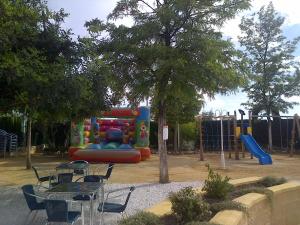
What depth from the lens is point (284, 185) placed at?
31.7 feet

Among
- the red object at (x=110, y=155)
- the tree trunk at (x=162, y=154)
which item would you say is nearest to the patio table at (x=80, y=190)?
the tree trunk at (x=162, y=154)

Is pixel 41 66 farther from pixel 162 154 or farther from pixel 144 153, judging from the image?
pixel 144 153

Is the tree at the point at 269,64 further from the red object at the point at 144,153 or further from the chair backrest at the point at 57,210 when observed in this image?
the chair backrest at the point at 57,210

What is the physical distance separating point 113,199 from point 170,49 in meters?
4.23

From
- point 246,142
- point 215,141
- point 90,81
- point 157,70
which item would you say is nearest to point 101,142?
point 246,142

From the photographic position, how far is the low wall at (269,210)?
20.4 ft

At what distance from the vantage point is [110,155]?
20938 mm

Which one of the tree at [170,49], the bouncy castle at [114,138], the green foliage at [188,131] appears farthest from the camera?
the green foliage at [188,131]

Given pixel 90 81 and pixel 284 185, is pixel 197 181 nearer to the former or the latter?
pixel 284 185

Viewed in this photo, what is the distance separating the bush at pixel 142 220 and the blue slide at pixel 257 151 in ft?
51.3

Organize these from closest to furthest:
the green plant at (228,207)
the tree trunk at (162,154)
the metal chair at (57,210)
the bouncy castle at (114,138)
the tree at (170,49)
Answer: the metal chair at (57,210) < the green plant at (228,207) < the tree at (170,49) < the tree trunk at (162,154) < the bouncy castle at (114,138)

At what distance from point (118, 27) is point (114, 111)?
36.9ft

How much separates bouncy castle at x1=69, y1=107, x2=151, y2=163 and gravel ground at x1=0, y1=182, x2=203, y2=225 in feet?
27.4

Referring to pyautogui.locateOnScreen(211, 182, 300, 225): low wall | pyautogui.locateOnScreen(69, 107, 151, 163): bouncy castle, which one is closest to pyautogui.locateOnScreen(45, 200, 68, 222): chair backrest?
pyautogui.locateOnScreen(211, 182, 300, 225): low wall
